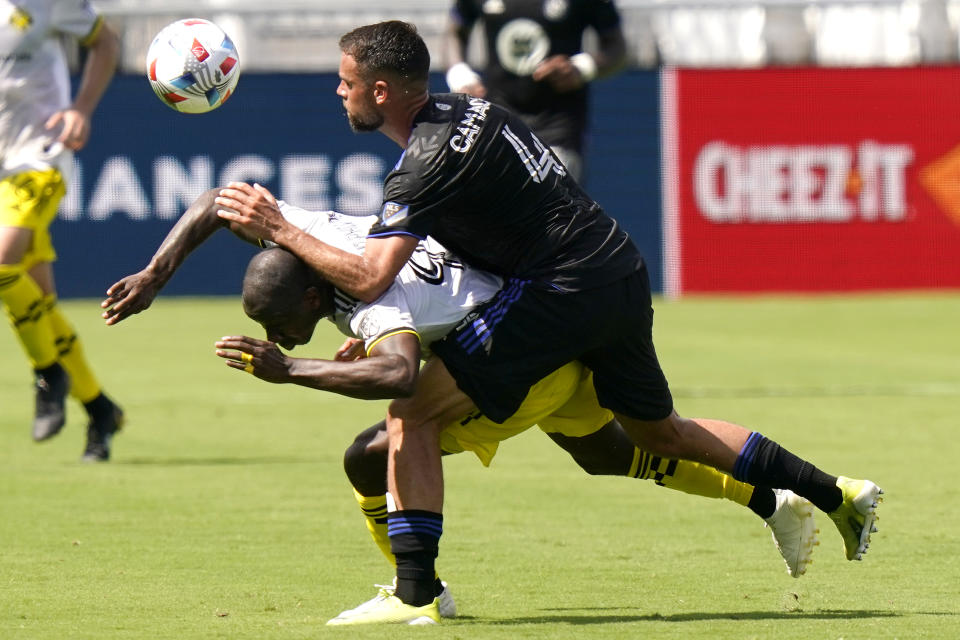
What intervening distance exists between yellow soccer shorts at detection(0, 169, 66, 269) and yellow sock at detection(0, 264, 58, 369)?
0.59ft

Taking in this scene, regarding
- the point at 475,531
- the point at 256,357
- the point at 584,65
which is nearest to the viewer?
the point at 256,357

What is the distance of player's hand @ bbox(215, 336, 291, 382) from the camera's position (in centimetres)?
466

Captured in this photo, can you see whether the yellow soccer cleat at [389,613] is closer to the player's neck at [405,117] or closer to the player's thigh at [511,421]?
the player's thigh at [511,421]

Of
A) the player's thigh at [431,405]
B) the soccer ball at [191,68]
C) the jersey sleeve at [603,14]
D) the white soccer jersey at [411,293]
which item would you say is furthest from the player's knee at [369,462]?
the jersey sleeve at [603,14]

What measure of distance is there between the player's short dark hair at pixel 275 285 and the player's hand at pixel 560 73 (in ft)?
18.4

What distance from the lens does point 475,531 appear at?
6.52 metres

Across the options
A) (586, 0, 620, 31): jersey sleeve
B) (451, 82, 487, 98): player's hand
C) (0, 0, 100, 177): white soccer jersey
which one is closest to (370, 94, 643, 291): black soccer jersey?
(0, 0, 100, 177): white soccer jersey

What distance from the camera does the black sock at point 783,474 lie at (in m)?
5.46

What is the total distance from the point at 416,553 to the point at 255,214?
1.06 metres

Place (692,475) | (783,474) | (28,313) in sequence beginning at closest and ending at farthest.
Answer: (783,474) → (692,475) → (28,313)

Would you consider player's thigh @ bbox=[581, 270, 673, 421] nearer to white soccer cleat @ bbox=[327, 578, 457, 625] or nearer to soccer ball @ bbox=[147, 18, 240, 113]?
white soccer cleat @ bbox=[327, 578, 457, 625]

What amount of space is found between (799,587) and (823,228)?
561 inches

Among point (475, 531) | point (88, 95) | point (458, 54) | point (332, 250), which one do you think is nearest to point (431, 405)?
point (332, 250)

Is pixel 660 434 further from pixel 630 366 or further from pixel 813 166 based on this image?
pixel 813 166
